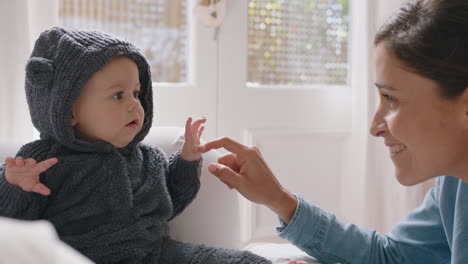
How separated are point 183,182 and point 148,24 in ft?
2.97

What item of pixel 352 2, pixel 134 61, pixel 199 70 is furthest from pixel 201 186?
pixel 352 2

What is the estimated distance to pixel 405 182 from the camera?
1.11 meters

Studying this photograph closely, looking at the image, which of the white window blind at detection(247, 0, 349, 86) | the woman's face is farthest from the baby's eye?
the white window blind at detection(247, 0, 349, 86)

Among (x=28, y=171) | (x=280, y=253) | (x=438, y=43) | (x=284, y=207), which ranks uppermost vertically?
(x=438, y=43)

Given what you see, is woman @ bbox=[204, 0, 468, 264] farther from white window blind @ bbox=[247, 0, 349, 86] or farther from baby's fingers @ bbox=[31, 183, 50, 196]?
white window blind @ bbox=[247, 0, 349, 86]

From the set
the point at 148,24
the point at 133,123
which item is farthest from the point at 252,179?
the point at 148,24

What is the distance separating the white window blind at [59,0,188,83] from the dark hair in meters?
1.10

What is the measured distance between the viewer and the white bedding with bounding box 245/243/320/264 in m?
1.18

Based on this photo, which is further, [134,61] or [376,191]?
[376,191]

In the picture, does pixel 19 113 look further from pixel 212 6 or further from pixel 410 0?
pixel 410 0

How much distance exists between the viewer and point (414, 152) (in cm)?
107

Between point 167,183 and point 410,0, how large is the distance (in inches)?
26.4

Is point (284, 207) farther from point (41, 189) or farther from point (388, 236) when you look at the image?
point (41, 189)

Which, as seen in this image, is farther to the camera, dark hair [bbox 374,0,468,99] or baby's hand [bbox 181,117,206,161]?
baby's hand [bbox 181,117,206,161]
